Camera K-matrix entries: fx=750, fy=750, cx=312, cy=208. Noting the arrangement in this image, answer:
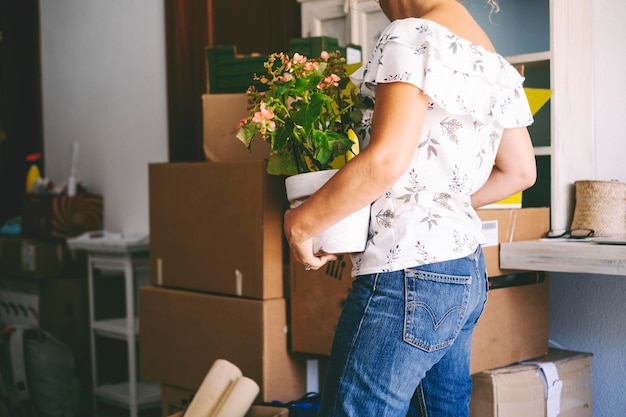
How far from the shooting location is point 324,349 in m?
1.99

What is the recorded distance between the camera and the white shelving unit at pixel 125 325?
3.22m

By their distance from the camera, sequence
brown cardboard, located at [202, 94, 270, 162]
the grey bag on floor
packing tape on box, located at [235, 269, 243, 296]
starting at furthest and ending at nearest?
1. the grey bag on floor
2. brown cardboard, located at [202, 94, 270, 162]
3. packing tape on box, located at [235, 269, 243, 296]

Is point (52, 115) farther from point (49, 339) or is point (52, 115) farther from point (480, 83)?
point (480, 83)

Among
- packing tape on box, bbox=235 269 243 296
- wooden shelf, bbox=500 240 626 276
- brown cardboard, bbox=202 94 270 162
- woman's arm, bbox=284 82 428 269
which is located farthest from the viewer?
brown cardboard, bbox=202 94 270 162

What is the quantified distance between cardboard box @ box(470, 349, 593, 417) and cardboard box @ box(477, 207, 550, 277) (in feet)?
0.86

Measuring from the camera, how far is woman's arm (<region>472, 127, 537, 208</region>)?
1471 millimetres

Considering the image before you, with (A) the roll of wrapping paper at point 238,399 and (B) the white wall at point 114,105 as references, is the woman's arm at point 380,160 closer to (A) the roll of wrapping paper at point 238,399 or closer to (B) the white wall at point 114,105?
(A) the roll of wrapping paper at point 238,399

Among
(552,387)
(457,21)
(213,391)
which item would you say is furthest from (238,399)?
(457,21)

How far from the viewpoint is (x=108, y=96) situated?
3.96 meters

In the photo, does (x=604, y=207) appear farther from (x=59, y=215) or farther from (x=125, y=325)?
(x=59, y=215)

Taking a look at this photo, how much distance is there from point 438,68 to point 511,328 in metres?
1.06

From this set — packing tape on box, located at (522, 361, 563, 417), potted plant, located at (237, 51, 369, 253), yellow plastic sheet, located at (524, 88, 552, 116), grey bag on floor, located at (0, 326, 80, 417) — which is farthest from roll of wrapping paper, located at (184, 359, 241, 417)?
grey bag on floor, located at (0, 326, 80, 417)

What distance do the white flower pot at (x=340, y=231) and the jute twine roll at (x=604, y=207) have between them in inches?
44.1

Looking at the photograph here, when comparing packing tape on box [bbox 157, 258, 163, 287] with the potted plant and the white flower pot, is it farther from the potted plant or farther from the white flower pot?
the white flower pot
